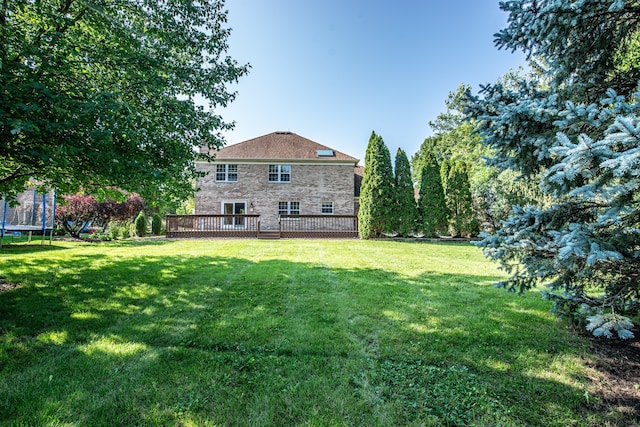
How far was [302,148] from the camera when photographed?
21.3 meters

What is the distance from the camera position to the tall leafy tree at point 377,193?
14047 millimetres

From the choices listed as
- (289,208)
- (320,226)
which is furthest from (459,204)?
(289,208)

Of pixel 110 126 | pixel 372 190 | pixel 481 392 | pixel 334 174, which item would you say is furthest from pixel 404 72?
pixel 481 392

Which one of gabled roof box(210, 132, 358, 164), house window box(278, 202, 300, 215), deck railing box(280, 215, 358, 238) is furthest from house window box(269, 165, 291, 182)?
deck railing box(280, 215, 358, 238)

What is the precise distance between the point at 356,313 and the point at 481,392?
1.82m

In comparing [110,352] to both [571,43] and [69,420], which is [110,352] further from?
[571,43]

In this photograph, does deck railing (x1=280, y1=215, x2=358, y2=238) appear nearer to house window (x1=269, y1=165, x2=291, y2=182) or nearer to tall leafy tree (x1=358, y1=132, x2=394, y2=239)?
tall leafy tree (x1=358, y1=132, x2=394, y2=239)

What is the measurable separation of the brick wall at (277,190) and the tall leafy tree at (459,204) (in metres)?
6.68

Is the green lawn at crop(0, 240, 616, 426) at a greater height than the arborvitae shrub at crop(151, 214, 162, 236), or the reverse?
the arborvitae shrub at crop(151, 214, 162, 236)

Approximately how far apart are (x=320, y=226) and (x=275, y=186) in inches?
177

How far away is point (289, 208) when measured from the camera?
784 inches

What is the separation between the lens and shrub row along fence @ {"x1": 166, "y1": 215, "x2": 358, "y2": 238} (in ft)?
50.0

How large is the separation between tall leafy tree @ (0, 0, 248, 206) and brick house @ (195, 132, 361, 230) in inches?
513

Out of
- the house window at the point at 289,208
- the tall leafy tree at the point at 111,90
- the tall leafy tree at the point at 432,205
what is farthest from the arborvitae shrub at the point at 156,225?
the tall leafy tree at the point at 432,205
